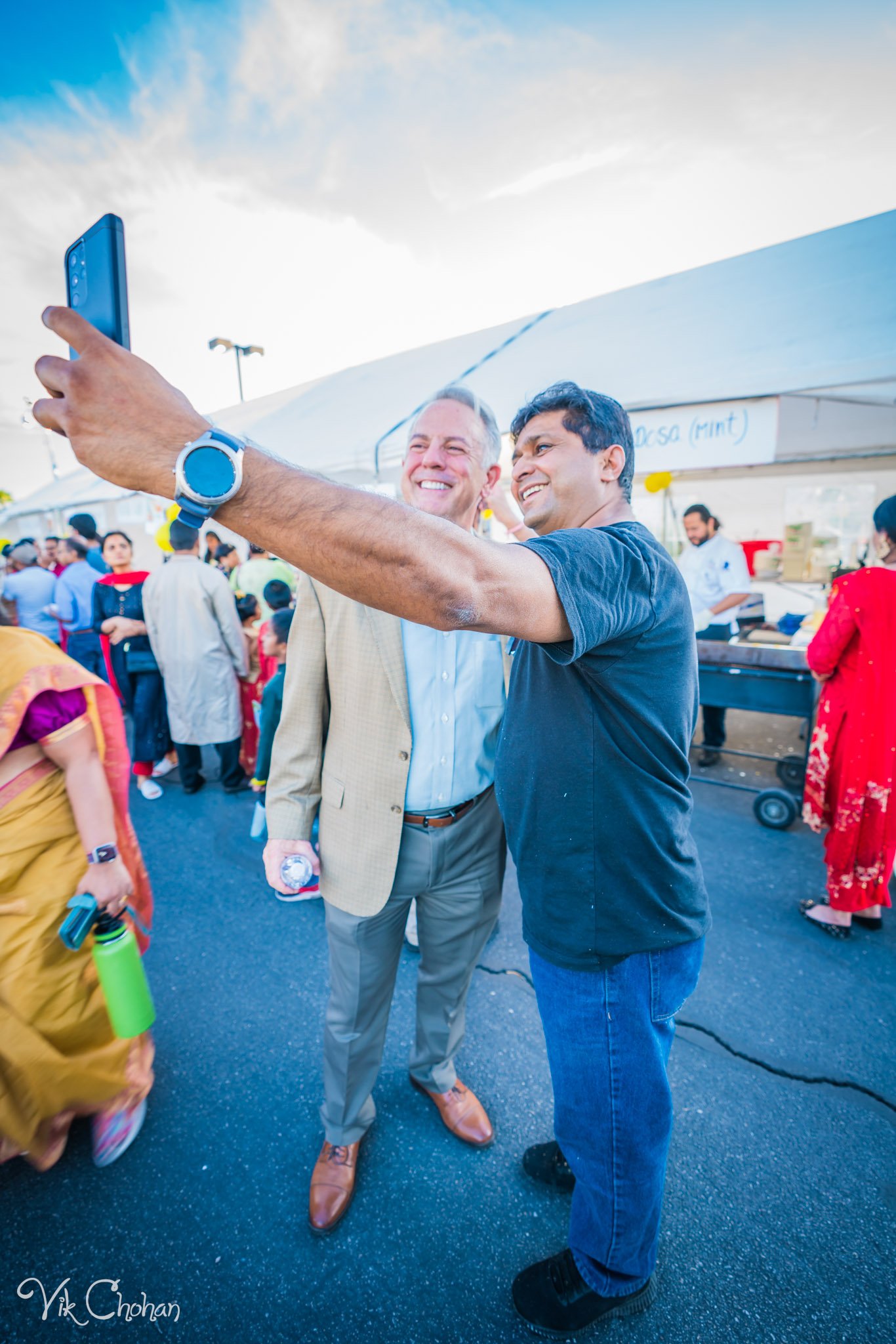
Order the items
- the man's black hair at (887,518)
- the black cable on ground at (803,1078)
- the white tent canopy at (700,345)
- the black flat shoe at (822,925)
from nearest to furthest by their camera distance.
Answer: the black cable on ground at (803,1078), the man's black hair at (887,518), the black flat shoe at (822,925), the white tent canopy at (700,345)

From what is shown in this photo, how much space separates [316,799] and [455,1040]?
3.23 ft

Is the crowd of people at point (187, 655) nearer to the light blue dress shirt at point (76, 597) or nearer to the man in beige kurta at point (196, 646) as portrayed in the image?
the man in beige kurta at point (196, 646)

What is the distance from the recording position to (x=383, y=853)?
1.51m

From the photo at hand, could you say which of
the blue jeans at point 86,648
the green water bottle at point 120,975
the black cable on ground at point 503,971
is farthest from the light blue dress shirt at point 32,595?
the black cable on ground at point 503,971

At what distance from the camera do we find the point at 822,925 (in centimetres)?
281

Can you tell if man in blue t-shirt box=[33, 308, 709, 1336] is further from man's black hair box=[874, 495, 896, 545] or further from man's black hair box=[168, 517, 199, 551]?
man's black hair box=[874, 495, 896, 545]

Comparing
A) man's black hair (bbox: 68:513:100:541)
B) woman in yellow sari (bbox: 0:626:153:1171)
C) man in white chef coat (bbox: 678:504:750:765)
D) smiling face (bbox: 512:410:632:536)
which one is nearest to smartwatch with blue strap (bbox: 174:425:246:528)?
smiling face (bbox: 512:410:632:536)

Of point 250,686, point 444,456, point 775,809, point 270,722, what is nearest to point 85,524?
point 250,686

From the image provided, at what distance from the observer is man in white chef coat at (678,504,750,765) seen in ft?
16.5

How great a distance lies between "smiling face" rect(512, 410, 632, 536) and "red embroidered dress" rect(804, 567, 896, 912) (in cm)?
216

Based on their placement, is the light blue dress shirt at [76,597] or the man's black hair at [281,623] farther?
the light blue dress shirt at [76,597]

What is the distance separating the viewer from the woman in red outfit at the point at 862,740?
8.70 feet

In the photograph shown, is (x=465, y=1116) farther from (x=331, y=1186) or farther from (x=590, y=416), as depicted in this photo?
(x=590, y=416)

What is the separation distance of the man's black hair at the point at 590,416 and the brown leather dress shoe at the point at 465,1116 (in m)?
1.94
